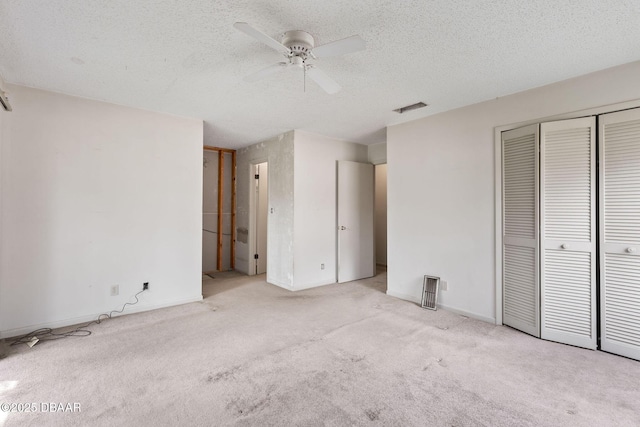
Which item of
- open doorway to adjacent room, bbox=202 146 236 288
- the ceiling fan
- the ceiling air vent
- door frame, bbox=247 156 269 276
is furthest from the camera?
open doorway to adjacent room, bbox=202 146 236 288

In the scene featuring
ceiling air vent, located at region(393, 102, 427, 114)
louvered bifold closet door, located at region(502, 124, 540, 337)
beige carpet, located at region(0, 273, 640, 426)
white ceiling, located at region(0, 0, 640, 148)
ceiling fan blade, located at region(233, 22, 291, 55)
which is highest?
ceiling air vent, located at region(393, 102, 427, 114)

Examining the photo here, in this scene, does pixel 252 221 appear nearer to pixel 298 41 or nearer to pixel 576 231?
pixel 298 41

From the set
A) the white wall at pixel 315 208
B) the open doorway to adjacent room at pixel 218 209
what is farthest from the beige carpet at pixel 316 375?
the open doorway to adjacent room at pixel 218 209

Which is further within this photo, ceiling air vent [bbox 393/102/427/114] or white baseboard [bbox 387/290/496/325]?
ceiling air vent [bbox 393/102/427/114]

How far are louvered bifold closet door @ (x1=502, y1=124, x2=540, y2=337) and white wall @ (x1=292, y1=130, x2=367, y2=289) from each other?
8.43ft

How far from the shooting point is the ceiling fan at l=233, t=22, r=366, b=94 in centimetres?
174

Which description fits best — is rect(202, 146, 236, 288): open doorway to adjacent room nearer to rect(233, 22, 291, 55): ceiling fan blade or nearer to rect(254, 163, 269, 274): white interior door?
rect(254, 163, 269, 274): white interior door

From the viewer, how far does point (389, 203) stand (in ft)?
14.1

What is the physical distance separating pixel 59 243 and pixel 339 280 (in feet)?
12.2

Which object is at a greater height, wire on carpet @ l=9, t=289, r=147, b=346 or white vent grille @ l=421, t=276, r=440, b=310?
white vent grille @ l=421, t=276, r=440, b=310

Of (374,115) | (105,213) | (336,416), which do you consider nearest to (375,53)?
(374,115)

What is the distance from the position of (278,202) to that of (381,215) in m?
2.84

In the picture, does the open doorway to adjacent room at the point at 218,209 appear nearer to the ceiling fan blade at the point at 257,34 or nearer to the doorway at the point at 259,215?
the doorway at the point at 259,215

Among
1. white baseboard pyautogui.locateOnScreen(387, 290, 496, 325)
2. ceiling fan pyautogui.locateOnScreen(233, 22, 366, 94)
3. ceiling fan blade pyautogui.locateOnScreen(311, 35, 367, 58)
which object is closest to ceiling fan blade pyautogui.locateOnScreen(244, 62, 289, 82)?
ceiling fan pyautogui.locateOnScreen(233, 22, 366, 94)
